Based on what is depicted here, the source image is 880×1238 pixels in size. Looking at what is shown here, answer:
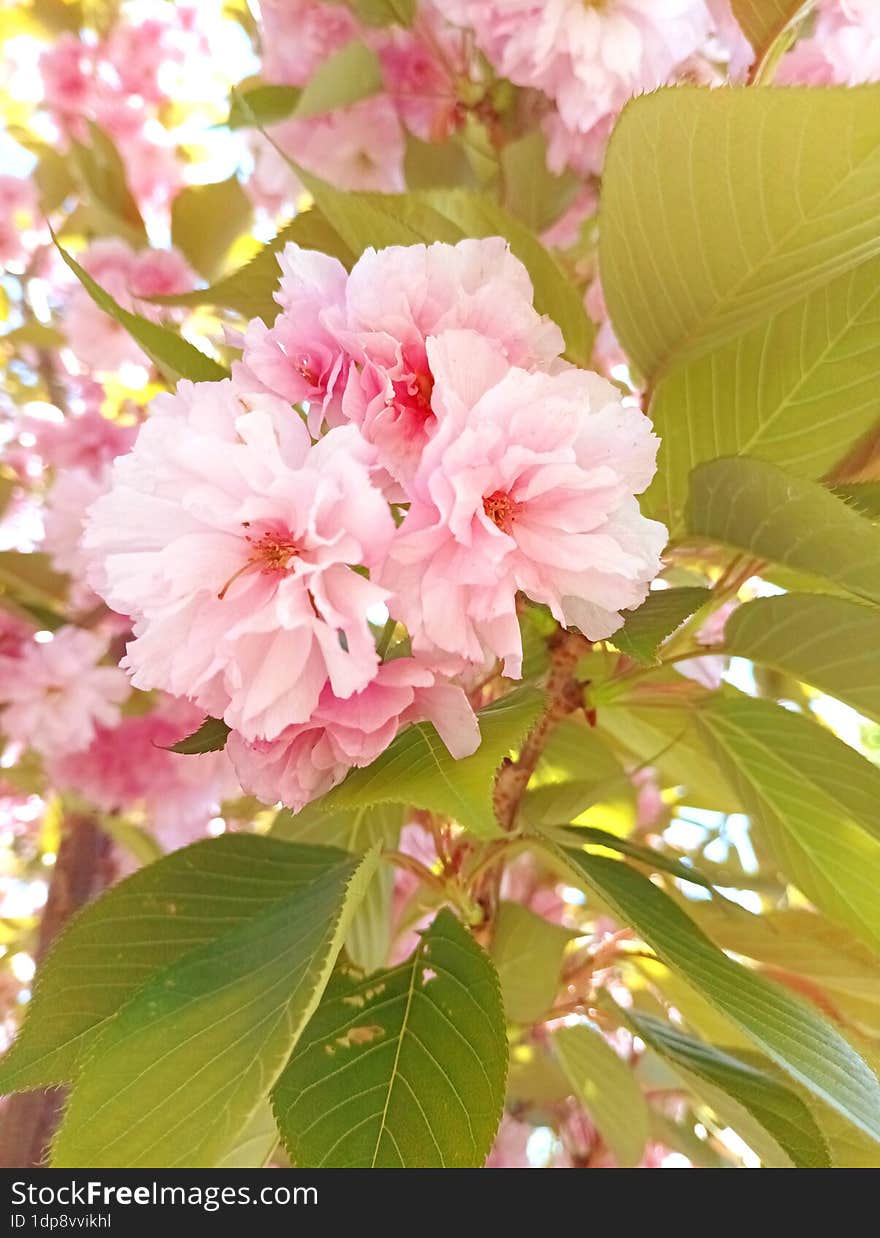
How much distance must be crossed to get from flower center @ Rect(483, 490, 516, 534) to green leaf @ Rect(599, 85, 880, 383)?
0.50 feet

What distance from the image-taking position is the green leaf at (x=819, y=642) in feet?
1.54

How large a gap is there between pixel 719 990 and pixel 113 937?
267 mm

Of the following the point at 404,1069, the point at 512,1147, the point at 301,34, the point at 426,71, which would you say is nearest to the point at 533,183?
the point at 426,71

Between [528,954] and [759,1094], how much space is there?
0.65 feet

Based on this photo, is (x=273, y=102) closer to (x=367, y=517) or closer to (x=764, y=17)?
(x=764, y=17)

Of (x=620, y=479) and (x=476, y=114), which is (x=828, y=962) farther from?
(x=476, y=114)

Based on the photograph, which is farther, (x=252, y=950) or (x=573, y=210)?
(x=573, y=210)

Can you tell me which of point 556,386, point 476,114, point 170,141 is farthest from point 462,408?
point 170,141

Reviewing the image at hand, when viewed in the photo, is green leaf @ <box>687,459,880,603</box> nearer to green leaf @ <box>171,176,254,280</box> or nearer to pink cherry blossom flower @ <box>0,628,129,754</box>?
pink cherry blossom flower @ <box>0,628,129,754</box>

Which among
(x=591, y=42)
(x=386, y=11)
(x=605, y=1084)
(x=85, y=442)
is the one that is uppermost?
(x=386, y=11)

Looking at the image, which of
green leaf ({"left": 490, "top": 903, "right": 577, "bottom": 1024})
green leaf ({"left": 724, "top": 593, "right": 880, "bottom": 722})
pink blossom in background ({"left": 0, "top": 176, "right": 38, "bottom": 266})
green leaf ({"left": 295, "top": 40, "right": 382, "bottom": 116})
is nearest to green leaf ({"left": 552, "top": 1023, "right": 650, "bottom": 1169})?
green leaf ({"left": 490, "top": 903, "right": 577, "bottom": 1024})

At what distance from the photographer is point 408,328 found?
0.34 meters

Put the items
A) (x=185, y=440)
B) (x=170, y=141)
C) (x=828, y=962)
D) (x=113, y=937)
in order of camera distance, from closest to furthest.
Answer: (x=185, y=440) → (x=113, y=937) → (x=828, y=962) → (x=170, y=141)

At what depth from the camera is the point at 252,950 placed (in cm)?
40
